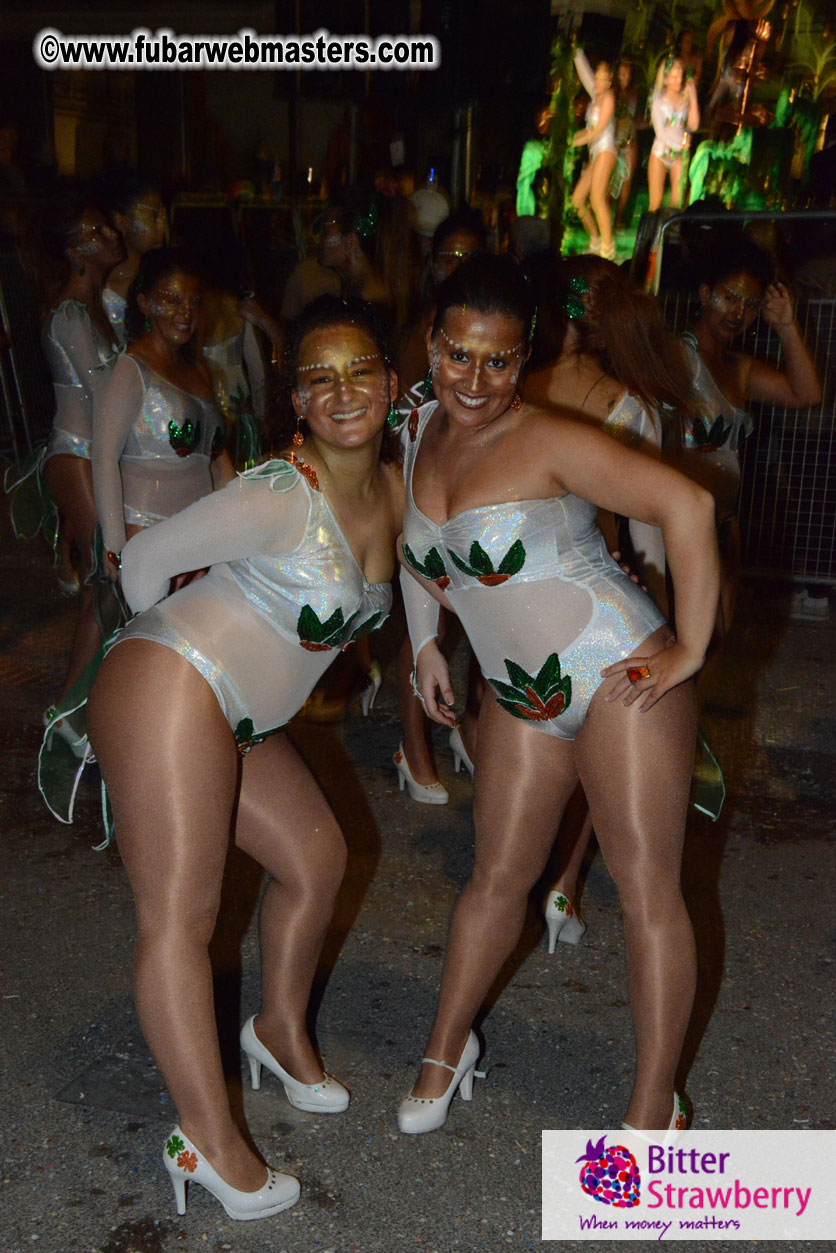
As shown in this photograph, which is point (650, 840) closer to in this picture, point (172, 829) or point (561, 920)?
point (172, 829)

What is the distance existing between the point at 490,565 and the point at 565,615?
19 cm

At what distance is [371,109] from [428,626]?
36.1ft

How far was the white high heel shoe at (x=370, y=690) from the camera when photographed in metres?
5.35

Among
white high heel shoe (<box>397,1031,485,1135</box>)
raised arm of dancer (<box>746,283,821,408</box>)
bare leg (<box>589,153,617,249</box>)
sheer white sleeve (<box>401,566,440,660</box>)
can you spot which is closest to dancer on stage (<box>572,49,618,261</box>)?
bare leg (<box>589,153,617,249</box>)

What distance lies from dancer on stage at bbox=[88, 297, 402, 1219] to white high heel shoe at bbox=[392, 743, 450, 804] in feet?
6.12

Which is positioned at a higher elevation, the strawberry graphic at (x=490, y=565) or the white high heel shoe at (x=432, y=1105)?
the strawberry graphic at (x=490, y=565)

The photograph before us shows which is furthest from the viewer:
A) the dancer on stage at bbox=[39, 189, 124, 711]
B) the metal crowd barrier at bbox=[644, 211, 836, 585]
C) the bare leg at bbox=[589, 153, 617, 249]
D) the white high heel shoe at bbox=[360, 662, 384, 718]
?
the bare leg at bbox=[589, 153, 617, 249]

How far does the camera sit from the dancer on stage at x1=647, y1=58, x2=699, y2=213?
10.5 m

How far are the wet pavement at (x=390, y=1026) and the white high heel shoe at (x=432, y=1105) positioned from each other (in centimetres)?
3

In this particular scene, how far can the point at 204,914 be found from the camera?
2.33 metres

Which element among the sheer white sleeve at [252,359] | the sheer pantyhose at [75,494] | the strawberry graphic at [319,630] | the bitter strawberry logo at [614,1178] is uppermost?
the sheer white sleeve at [252,359]

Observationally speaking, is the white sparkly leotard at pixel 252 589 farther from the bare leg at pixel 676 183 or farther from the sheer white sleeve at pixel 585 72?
the sheer white sleeve at pixel 585 72

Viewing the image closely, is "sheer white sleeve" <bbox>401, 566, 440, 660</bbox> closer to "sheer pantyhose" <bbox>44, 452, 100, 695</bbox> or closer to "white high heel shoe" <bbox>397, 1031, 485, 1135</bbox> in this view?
"white high heel shoe" <bbox>397, 1031, 485, 1135</bbox>

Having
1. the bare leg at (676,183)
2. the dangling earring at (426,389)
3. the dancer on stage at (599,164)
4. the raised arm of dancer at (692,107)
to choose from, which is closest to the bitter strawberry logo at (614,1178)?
the dangling earring at (426,389)
